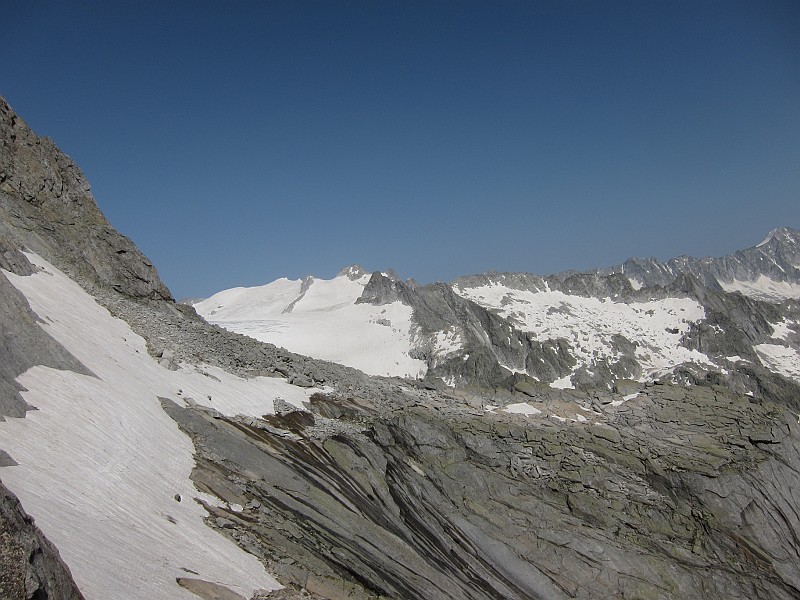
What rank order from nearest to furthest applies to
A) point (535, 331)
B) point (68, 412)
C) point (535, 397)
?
1. point (68, 412)
2. point (535, 397)
3. point (535, 331)

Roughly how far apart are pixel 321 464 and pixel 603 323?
16579cm

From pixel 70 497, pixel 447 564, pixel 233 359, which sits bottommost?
pixel 70 497

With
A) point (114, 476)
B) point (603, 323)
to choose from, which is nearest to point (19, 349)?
point (114, 476)

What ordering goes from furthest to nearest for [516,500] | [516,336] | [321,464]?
[516,336] < [516,500] < [321,464]

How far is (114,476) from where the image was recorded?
58.9 ft

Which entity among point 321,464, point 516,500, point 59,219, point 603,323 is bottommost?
point 321,464

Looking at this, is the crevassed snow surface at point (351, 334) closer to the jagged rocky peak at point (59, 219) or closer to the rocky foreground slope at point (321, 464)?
the jagged rocky peak at point (59, 219)

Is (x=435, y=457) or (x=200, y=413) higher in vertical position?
(x=435, y=457)

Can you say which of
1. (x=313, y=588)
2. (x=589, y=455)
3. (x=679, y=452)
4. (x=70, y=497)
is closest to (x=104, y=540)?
(x=70, y=497)

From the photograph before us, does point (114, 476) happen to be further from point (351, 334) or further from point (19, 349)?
point (351, 334)

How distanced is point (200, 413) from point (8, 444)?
35.1 ft

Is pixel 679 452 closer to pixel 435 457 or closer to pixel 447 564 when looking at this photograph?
pixel 435 457

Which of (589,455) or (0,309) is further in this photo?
(589,455)

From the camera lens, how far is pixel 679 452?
Result: 120 feet
